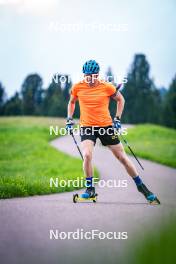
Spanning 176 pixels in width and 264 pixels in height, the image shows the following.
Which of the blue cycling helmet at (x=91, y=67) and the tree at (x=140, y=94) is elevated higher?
the blue cycling helmet at (x=91, y=67)

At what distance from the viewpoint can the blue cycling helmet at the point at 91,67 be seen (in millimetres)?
5914

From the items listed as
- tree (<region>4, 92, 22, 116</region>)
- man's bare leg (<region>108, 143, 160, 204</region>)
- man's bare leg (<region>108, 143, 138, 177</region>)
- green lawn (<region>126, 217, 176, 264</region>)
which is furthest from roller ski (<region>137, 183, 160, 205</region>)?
tree (<region>4, 92, 22, 116</region>)

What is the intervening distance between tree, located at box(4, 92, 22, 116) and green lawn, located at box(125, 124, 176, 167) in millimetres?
1772

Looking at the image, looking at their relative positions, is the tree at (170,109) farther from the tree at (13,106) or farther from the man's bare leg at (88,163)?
the man's bare leg at (88,163)

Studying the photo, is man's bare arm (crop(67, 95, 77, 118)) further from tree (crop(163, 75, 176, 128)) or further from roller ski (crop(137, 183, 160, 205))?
tree (crop(163, 75, 176, 128))

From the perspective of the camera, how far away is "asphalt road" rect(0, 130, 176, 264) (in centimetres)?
410

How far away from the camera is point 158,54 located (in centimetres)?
686

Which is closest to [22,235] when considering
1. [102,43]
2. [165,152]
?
[102,43]

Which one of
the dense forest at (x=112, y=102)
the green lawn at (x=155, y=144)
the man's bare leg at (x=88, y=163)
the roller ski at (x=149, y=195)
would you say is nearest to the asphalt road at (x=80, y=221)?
the roller ski at (x=149, y=195)

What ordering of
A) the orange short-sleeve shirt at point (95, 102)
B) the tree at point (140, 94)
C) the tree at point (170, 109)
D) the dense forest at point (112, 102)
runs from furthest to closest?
the tree at point (170, 109), the tree at point (140, 94), the dense forest at point (112, 102), the orange short-sleeve shirt at point (95, 102)

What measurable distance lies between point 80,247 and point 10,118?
4.16 m

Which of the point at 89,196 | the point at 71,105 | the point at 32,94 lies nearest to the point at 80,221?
Answer: the point at 89,196

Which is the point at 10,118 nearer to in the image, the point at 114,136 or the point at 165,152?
the point at 114,136

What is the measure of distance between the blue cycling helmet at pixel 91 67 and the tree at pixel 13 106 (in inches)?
72.6
